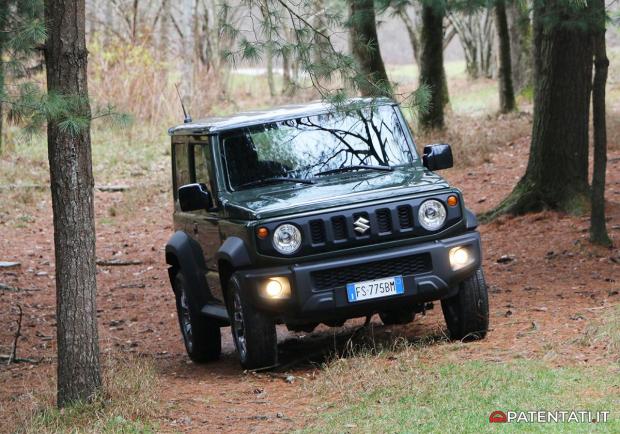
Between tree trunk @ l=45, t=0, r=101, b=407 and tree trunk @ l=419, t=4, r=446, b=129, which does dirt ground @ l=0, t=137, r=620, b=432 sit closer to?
tree trunk @ l=45, t=0, r=101, b=407

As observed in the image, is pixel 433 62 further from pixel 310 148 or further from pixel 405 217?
pixel 405 217

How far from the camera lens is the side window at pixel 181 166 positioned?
9391 mm

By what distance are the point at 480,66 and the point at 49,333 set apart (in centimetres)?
3282

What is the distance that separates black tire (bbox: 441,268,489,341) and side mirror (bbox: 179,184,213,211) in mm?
2004

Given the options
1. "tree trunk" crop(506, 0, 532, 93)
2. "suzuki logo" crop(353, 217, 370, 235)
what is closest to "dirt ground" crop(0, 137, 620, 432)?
"suzuki logo" crop(353, 217, 370, 235)

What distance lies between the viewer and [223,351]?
393 inches

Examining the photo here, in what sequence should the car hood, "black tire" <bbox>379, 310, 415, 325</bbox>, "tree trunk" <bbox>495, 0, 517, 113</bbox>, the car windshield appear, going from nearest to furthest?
the car hood → the car windshield → "black tire" <bbox>379, 310, 415, 325</bbox> → "tree trunk" <bbox>495, 0, 517, 113</bbox>

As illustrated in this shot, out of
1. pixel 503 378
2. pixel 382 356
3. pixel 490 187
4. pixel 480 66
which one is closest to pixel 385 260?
pixel 382 356

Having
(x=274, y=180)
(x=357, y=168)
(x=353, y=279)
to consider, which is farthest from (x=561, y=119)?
(x=353, y=279)

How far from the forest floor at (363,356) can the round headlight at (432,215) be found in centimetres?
89

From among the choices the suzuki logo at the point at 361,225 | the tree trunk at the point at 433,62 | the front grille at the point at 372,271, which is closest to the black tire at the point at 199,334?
the front grille at the point at 372,271

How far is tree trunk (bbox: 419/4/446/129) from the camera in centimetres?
1997

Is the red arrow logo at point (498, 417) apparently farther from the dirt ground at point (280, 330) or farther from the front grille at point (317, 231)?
the front grille at point (317, 231)

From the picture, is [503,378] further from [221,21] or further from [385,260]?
[221,21]
